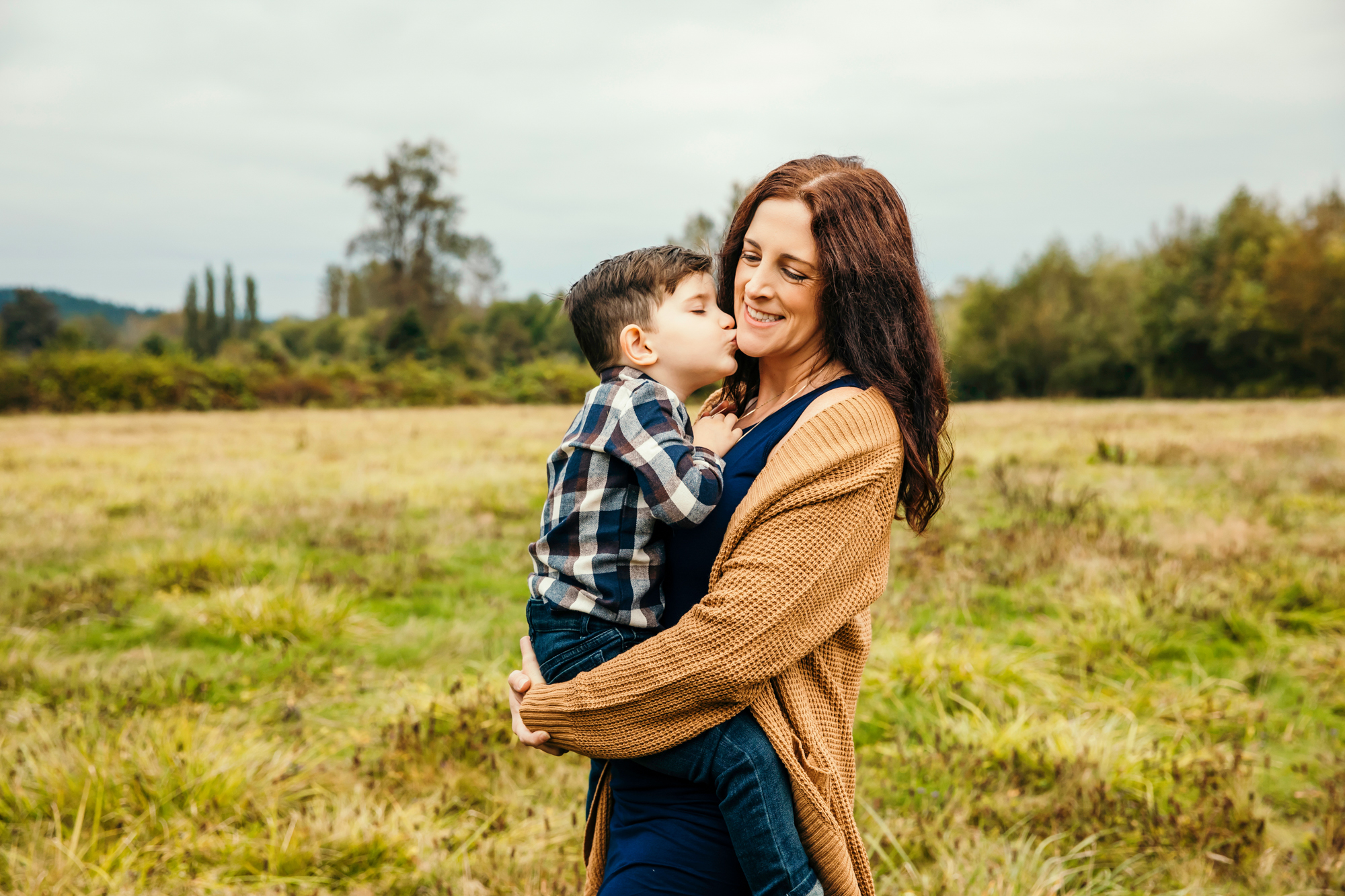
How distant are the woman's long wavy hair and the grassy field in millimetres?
2020

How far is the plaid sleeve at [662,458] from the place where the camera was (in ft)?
5.20

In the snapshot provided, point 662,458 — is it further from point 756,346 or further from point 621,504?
point 756,346

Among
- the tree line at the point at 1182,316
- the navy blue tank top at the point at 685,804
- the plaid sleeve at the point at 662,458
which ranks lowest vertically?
the navy blue tank top at the point at 685,804

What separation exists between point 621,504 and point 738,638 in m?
0.38

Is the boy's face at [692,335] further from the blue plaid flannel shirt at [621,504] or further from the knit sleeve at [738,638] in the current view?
the knit sleeve at [738,638]

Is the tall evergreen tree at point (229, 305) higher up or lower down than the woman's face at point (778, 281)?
higher up

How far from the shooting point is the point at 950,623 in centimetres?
565

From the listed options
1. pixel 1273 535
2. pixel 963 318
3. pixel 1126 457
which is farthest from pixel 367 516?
pixel 963 318

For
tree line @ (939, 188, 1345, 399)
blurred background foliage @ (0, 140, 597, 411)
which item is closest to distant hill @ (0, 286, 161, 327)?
blurred background foliage @ (0, 140, 597, 411)

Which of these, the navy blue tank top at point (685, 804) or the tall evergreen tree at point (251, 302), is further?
the tall evergreen tree at point (251, 302)

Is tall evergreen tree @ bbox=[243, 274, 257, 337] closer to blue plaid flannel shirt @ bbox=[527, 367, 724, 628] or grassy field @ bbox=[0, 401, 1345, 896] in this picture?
grassy field @ bbox=[0, 401, 1345, 896]

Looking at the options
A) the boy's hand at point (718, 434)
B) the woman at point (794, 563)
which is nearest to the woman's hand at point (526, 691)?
the woman at point (794, 563)

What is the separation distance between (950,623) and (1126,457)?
7.97 metres

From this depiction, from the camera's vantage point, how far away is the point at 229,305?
5206 centimetres
